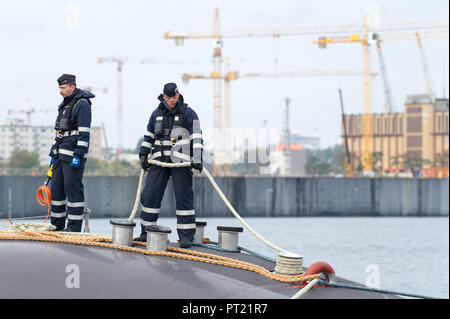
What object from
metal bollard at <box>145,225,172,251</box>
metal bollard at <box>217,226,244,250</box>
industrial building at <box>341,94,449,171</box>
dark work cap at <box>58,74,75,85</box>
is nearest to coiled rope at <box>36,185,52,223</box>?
dark work cap at <box>58,74,75,85</box>

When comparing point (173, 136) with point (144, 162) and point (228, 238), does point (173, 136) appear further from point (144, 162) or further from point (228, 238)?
point (228, 238)

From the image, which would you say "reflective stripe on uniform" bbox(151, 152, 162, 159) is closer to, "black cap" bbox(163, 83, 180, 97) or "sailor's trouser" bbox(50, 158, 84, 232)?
"black cap" bbox(163, 83, 180, 97)

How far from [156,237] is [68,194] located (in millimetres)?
2858

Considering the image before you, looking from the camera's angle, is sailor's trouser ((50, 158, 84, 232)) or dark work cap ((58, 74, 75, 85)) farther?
dark work cap ((58, 74, 75, 85))

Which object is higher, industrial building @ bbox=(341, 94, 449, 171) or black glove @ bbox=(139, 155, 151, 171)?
industrial building @ bbox=(341, 94, 449, 171)

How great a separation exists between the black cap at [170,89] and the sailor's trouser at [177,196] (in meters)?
1.16

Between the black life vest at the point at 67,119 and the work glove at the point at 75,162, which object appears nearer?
the work glove at the point at 75,162

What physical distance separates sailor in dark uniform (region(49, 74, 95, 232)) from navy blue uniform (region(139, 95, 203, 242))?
5.19ft

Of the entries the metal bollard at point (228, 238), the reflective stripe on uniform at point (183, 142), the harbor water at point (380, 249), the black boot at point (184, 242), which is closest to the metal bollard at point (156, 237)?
the black boot at point (184, 242)

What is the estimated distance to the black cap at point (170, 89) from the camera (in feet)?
37.9

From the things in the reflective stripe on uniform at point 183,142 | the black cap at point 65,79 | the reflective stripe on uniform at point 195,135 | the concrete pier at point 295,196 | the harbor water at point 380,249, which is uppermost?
the black cap at point 65,79

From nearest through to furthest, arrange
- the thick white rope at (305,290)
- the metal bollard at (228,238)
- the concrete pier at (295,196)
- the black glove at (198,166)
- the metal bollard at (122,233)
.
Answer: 1. the thick white rope at (305,290)
2. the metal bollard at (122,233)
3. the black glove at (198,166)
4. the metal bollard at (228,238)
5. the concrete pier at (295,196)

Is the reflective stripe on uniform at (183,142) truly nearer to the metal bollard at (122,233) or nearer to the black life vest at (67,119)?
the metal bollard at (122,233)

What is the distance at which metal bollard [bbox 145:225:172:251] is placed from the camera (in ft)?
35.4
